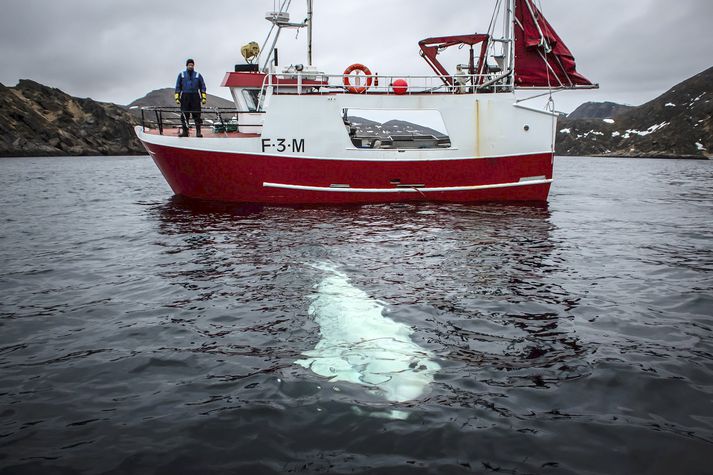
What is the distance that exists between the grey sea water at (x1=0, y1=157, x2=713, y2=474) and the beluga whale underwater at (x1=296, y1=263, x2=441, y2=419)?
0.11 feet

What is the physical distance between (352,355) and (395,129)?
43.6ft

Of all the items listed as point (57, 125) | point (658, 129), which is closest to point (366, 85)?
point (57, 125)

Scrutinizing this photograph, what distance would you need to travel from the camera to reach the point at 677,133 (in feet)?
413

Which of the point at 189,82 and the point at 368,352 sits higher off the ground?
the point at 189,82

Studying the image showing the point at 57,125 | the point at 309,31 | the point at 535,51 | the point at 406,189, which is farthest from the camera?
the point at 57,125

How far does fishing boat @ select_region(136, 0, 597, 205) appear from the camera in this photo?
15844 millimetres

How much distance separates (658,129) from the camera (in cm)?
13762

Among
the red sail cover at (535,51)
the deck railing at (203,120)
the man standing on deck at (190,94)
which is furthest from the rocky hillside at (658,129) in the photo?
the man standing on deck at (190,94)

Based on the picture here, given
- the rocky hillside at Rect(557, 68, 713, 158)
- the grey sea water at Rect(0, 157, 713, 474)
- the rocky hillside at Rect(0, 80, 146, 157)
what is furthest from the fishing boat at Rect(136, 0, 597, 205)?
the rocky hillside at Rect(557, 68, 713, 158)

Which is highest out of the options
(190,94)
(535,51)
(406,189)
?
(535,51)

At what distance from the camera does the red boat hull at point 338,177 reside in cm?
1591

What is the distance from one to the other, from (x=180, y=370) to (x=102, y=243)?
731 centimetres

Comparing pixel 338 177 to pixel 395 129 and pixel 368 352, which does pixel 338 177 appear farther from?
pixel 368 352

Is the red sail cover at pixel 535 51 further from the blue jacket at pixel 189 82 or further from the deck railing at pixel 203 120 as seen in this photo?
the blue jacket at pixel 189 82
